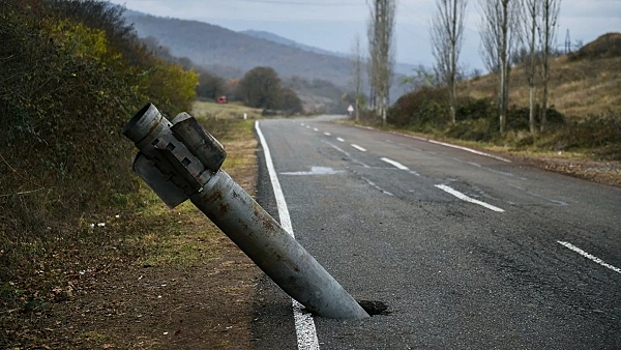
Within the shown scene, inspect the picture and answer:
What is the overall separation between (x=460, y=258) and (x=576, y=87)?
43.8 m

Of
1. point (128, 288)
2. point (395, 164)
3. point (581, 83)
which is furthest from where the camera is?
point (581, 83)

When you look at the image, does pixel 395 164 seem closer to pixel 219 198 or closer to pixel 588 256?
pixel 588 256

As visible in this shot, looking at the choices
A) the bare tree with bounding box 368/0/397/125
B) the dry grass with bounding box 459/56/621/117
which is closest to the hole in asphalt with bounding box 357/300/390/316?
the dry grass with bounding box 459/56/621/117

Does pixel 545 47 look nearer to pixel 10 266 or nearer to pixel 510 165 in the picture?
pixel 510 165

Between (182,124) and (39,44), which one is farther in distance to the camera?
(39,44)

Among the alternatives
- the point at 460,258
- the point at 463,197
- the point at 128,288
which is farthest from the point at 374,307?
the point at 463,197

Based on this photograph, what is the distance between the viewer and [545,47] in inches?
994

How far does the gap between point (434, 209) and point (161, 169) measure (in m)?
5.90

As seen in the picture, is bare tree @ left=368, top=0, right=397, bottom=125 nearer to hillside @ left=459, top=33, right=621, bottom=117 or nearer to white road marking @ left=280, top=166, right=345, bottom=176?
hillside @ left=459, top=33, right=621, bottom=117

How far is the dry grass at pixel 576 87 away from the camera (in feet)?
125

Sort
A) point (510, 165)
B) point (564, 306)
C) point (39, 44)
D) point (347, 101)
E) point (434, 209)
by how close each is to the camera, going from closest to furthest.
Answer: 1. point (564, 306)
2. point (39, 44)
3. point (434, 209)
4. point (510, 165)
5. point (347, 101)

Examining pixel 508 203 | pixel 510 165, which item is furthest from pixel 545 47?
pixel 508 203

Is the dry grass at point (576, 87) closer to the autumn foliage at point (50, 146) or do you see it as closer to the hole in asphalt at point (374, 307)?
the autumn foliage at point (50, 146)

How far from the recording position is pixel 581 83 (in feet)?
158
